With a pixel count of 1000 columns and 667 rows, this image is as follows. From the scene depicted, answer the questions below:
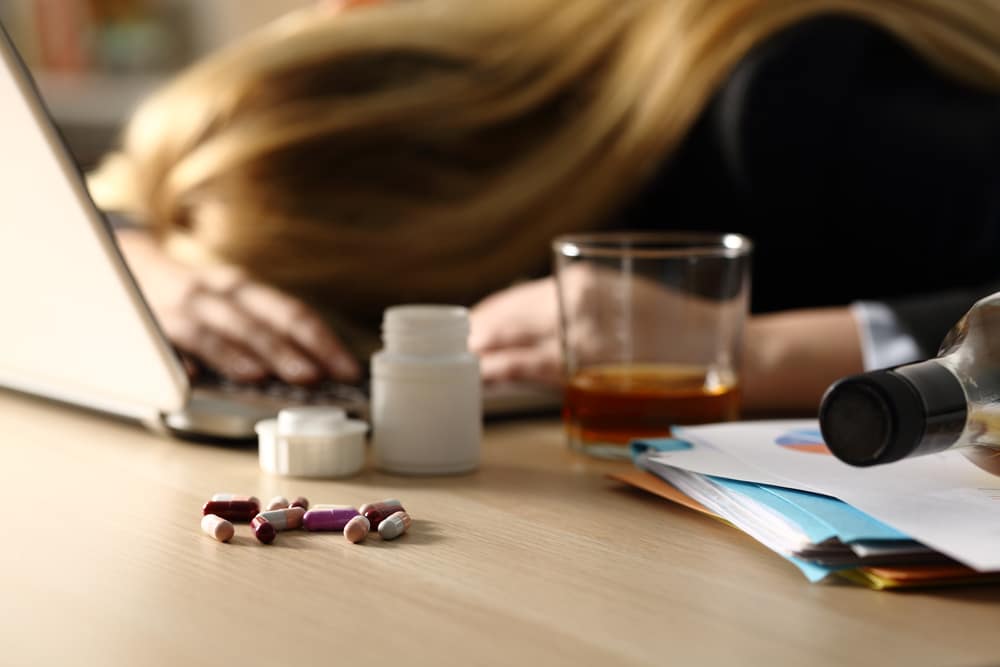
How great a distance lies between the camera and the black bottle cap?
0.50 meters

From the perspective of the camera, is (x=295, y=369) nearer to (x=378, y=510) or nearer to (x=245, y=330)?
(x=245, y=330)

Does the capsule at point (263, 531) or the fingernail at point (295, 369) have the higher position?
the capsule at point (263, 531)

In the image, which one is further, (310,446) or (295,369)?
(295,369)

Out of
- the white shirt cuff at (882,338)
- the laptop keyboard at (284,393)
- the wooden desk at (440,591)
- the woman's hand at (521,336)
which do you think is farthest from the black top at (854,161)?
the wooden desk at (440,591)

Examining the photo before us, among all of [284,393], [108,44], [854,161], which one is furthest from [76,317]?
[108,44]

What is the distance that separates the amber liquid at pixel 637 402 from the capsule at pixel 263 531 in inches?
11.3

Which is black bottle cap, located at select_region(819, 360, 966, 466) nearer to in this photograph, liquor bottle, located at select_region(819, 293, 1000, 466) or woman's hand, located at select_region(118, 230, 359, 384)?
liquor bottle, located at select_region(819, 293, 1000, 466)

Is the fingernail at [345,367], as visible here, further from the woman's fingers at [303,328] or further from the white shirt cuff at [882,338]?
the white shirt cuff at [882,338]

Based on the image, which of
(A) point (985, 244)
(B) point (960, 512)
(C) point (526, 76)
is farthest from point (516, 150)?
(B) point (960, 512)

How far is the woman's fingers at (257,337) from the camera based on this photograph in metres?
1.01

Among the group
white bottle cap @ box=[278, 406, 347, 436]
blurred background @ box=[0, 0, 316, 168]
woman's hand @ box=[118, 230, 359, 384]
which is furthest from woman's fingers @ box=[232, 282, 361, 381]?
blurred background @ box=[0, 0, 316, 168]

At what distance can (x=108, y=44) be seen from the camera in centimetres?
352

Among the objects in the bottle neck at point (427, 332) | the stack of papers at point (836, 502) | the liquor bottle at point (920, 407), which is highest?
the liquor bottle at point (920, 407)

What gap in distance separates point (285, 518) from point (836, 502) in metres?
0.28
